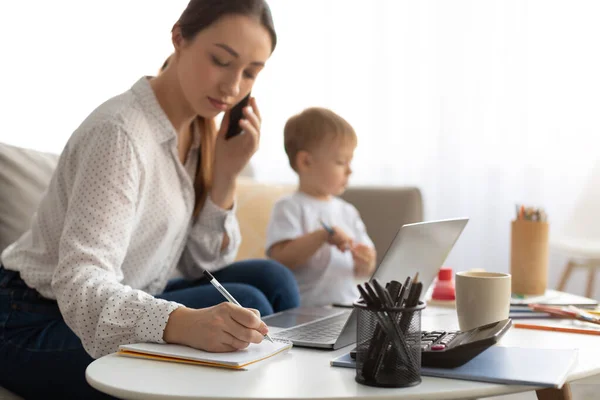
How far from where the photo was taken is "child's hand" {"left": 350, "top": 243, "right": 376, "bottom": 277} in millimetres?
1796

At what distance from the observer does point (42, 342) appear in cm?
121

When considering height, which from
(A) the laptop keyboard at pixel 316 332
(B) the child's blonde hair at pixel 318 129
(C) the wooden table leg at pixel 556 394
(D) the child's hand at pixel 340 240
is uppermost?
(B) the child's blonde hair at pixel 318 129

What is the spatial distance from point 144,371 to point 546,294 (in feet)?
3.36

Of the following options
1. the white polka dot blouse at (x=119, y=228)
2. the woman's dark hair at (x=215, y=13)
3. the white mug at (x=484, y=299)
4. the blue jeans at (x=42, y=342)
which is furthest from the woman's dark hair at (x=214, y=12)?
the white mug at (x=484, y=299)

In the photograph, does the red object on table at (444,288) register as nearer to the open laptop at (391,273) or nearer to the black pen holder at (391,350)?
the open laptop at (391,273)

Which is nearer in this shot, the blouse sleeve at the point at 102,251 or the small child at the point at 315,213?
the blouse sleeve at the point at 102,251

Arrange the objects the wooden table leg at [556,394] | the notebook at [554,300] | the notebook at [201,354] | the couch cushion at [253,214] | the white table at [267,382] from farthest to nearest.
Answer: the couch cushion at [253,214]
the notebook at [554,300]
the wooden table leg at [556,394]
the notebook at [201,354]
the white table at [267,382]

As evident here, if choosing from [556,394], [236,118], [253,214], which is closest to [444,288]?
[556,394]

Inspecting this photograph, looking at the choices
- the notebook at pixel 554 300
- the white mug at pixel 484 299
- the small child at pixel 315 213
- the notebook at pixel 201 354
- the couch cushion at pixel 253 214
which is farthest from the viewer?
the couch cushion at pixel 253 214

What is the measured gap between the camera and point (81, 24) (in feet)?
9.62

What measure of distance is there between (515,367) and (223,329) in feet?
1.18

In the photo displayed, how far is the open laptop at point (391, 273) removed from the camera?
99cm

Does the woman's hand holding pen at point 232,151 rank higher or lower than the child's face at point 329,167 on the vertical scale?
higher

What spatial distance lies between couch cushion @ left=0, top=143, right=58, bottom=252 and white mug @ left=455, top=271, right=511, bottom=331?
100 centimetres
